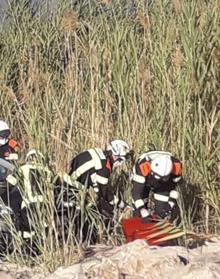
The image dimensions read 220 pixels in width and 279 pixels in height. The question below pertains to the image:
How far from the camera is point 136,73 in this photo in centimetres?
782

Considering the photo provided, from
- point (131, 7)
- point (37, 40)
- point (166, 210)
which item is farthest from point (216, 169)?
point (37, 40)

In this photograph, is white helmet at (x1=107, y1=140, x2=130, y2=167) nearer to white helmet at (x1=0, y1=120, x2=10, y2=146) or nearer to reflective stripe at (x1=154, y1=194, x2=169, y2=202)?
reflective stripe at (x1=154, y1=194, x2=169, y2=202)

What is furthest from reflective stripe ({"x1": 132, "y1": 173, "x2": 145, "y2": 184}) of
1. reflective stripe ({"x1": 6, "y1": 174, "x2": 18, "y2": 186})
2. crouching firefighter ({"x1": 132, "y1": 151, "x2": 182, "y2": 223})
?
reflective stripe ({"x1": 6, "y1": 174, "x2": 18, "y2": 186})

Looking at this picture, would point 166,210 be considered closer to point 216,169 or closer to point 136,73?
point 216,169

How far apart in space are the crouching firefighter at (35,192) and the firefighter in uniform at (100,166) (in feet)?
4.09

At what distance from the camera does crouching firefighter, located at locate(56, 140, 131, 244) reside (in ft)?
24.4

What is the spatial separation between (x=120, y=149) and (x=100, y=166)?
0.41 m

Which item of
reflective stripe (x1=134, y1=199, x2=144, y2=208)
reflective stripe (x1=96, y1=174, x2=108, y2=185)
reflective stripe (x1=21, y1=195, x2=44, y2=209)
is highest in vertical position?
reflective stripe (x1=21, y1=195, x2=44, y2=209)

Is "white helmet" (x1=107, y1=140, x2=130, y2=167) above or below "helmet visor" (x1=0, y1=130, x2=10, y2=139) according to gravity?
above

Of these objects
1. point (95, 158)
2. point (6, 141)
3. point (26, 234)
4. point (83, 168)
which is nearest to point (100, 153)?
point (95, 158)

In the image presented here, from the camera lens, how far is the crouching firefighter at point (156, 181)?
7.09 m

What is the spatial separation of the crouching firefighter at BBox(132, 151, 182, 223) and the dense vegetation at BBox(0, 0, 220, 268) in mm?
143

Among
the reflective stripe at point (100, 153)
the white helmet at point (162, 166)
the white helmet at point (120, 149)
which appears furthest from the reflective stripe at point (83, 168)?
the white helmet at point (162, 166)

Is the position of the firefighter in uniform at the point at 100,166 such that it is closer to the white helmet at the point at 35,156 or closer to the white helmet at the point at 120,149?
the white helmet at the point at 120,149
